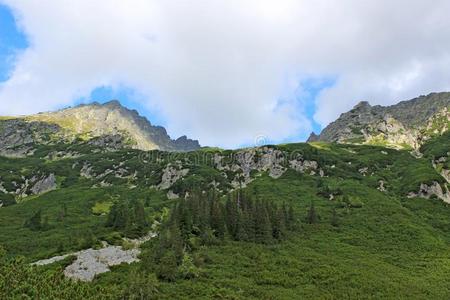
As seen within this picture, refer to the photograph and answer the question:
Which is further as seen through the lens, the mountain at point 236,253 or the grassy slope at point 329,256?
the grassy slope at point 329,256

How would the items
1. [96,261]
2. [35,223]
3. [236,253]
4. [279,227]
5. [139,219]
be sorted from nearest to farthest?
[96,261] < [236,253] < [279,227] < [139,219] < [35,223]

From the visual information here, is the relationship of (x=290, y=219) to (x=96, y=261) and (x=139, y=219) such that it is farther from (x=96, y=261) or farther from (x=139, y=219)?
(x=96, y=261)

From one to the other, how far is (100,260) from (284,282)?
37463mm

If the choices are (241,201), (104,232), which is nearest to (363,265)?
(241,201)

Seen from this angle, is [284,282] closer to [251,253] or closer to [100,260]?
[251,253]

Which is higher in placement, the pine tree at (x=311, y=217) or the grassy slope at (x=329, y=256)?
the pine tree at (x=311, y=217)

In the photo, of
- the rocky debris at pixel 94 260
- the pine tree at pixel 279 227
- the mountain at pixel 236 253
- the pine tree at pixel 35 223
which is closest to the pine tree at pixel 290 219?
the mountain at pixel 236 253

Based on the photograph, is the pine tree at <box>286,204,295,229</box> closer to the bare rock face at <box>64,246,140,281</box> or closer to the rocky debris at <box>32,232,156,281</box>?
the rocky debris at <box>32,232,156,281</box>

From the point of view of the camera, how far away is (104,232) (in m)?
134

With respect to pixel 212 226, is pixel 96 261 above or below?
below

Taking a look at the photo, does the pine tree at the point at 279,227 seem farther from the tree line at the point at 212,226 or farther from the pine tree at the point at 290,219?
the pine tree at the point at 290,219

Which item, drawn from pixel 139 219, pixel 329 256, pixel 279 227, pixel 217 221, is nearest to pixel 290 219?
pixel 279 227

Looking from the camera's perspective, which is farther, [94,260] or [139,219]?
[139,219]

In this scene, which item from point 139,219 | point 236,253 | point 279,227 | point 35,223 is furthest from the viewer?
point 35,223
